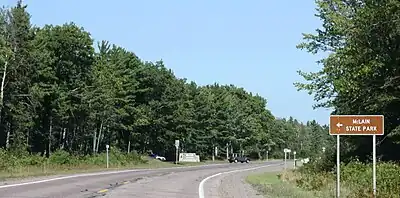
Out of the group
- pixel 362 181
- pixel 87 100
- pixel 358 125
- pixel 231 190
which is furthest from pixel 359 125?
pixel 87 100

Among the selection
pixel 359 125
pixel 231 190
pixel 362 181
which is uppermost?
pixel 359 125

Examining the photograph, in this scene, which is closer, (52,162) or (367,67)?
(367,67)

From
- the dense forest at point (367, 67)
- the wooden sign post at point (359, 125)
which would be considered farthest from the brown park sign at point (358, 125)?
the dense forest at point (367, 67)

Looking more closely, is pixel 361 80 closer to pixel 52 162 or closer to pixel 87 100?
pixel 52 162

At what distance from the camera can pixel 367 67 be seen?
32.6 meters

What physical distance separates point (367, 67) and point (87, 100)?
143 ft

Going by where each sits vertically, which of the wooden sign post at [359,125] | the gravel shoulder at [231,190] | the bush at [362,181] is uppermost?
the wooden sign post at [359,125]

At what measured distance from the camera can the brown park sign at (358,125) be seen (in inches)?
743

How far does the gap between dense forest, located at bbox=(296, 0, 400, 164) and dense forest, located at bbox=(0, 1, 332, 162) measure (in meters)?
27.0

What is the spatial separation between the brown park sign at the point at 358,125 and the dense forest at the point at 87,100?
3922cm

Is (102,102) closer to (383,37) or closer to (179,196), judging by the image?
(383,37)

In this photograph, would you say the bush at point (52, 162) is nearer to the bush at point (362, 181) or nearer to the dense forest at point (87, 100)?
the dense forest at point (87, 100)

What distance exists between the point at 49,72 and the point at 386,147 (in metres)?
39.4

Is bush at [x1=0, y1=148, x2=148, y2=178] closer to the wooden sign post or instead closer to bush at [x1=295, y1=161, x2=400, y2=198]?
bush at [x1=295, y1=161, x2=400, y2=198]
